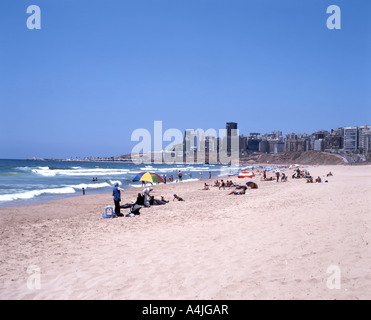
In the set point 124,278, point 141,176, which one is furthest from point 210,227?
point 141,176

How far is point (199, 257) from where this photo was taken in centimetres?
554

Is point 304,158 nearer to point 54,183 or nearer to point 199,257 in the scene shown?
point 54,183

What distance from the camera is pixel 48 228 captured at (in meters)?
9.20

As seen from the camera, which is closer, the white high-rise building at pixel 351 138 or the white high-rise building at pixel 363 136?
the white high-rise building at pixel 363 136

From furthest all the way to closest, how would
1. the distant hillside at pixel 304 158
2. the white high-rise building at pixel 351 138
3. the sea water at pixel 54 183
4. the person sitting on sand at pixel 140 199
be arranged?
the white high-rise building at pixel 351 138 → the distant hillside at pixel 304 158 → the sea water at pixel 54 183 → the person sitting on sand at pixel 140 199

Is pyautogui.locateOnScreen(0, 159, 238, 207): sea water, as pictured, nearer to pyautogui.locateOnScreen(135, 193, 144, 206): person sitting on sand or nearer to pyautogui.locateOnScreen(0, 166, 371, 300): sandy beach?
pyautogui.locateOnScreen(135, 193, 144, 206): person sitting on sand

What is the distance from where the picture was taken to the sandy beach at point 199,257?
13.7 ft

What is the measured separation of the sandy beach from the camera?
417 centimetres

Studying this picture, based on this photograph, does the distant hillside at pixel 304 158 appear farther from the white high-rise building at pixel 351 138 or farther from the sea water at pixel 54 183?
the sea water at pixel 54 183

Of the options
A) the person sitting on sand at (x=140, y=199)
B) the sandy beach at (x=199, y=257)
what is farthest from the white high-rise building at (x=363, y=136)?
the sandy beach at (x=199, y=257)

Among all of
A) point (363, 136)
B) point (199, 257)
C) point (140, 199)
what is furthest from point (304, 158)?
point (199, 257)

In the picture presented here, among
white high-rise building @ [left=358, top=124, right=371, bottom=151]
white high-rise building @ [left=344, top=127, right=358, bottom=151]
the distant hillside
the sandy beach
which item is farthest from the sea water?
white high-rise building @ [left=344, top=127, right=358, bottom=151]
